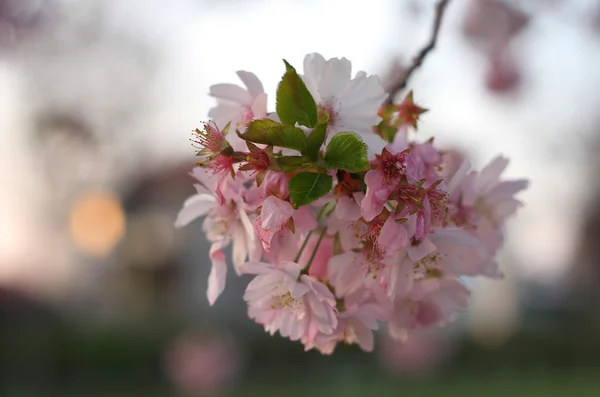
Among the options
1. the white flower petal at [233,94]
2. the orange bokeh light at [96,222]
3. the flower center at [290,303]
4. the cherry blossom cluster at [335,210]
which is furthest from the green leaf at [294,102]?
the orange bokeh light at [96,222]

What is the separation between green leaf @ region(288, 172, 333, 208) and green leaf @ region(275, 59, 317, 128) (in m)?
0.06

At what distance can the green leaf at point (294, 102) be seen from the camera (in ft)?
2.24

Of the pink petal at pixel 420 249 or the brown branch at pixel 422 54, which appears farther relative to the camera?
the brown branch at pixel 422 54

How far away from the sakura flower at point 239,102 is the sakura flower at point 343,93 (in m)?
0.07

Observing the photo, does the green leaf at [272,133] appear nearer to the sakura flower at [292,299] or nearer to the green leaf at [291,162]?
the green leaf at [291,162]

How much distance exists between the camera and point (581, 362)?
33.7 ft

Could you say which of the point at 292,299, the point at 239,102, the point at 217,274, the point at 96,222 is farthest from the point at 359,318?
the point at 96,222

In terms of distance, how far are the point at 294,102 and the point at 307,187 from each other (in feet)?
0.29

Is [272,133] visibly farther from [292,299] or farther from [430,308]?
[430,308]

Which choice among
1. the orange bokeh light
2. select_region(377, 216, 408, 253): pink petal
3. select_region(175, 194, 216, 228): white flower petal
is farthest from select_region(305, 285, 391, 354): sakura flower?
the orange bokeh light

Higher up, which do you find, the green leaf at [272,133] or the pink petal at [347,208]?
the green leaf at [272,133]

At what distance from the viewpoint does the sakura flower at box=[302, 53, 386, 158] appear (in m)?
0.73

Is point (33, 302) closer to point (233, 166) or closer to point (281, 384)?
point (281, 384)

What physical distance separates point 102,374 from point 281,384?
8.05 feet
